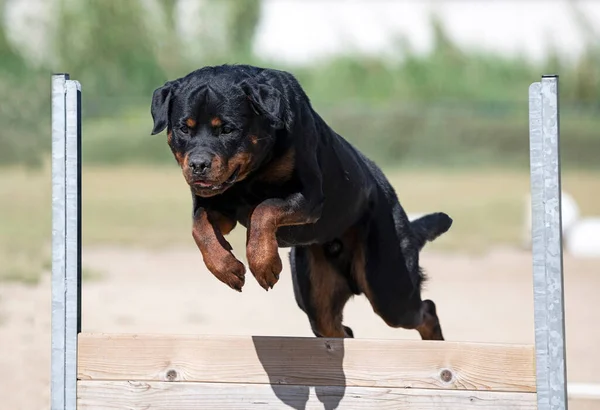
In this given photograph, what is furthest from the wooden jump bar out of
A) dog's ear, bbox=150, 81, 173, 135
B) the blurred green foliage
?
the blurred green foliage

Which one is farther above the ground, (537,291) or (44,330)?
(537,291)

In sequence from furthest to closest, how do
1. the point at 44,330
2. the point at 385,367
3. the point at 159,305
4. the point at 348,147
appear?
the point at 159,305, the point at 44,330, the point at 348,147, the point at 385,367

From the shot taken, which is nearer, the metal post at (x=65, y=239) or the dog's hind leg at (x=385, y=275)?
the metal post at (x=65, y=239)

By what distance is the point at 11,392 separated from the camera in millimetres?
5590

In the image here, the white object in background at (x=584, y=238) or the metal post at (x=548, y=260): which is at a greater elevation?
the metal post at (x=548, y=260)

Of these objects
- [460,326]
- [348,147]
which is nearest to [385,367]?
[348,147]

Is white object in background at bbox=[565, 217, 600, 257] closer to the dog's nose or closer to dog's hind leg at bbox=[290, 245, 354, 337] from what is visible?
dog's hind leg at bbox=[290, 245, 354, 337]

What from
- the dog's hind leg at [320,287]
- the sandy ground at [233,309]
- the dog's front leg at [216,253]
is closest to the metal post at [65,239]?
the dog's front leg at [216,253]

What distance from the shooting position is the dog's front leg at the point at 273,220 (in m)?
3.29

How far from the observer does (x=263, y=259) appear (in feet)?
10.8

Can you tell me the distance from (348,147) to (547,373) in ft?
4.73

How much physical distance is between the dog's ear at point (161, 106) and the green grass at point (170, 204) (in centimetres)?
921

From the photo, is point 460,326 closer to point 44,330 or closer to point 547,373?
point 44,330

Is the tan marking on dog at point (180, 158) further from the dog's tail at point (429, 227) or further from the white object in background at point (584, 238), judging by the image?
the white object in background at point (584, 238)
